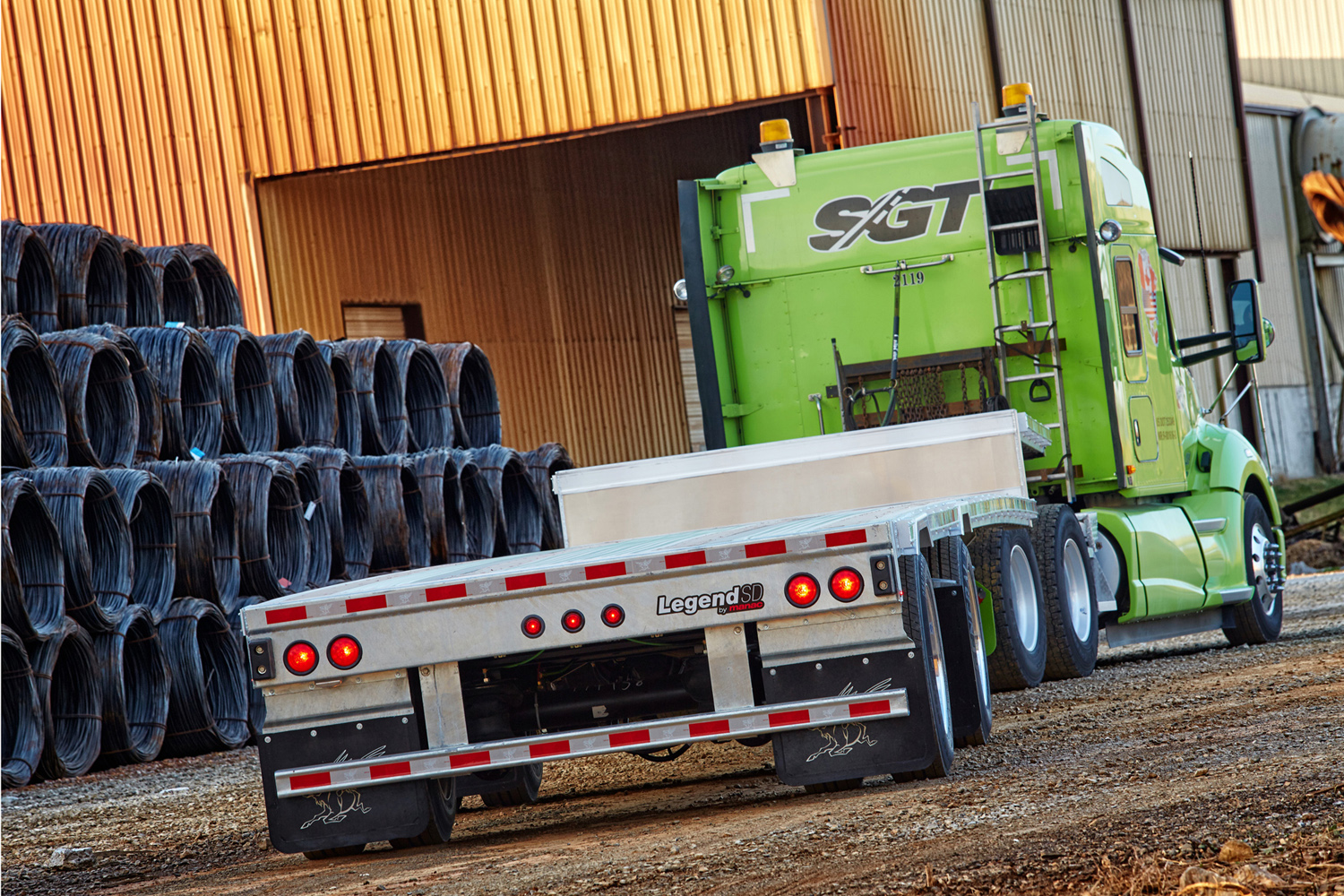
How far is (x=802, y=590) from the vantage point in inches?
221

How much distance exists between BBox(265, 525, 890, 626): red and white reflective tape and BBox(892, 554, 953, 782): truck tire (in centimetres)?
25

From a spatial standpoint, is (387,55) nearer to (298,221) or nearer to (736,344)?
(298,221)

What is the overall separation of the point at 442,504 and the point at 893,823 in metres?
9.38

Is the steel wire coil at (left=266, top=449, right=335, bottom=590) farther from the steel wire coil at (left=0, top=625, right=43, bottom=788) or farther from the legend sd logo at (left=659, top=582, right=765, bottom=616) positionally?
the legend sd logo at (left=659, top=582, right=765, bottom=616)

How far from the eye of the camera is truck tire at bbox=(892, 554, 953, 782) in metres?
Result: 5.67

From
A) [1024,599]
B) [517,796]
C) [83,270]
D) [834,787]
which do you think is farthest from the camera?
[83,270]

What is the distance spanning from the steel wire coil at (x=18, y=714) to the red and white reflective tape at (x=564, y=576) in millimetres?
5098

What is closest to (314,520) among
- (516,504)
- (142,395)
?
(142,395)

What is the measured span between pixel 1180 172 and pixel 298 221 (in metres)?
13.3

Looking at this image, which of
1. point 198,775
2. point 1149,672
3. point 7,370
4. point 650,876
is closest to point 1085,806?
point 650,876

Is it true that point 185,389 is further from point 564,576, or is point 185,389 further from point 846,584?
point 846,584

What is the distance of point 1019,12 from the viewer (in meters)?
20.1

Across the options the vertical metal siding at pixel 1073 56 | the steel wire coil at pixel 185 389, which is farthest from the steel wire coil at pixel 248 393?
the vertical metal siding at pixel 1073 56

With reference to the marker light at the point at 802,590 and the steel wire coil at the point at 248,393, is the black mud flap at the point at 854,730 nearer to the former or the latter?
the marker light at the point at 802,590
